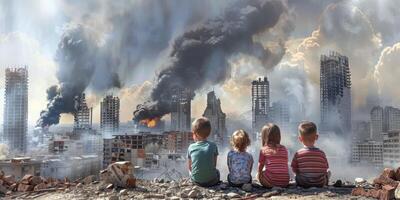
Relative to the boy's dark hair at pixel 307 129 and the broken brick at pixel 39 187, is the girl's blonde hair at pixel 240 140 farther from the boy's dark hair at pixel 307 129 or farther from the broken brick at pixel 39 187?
the broken brick at pixel 39 187

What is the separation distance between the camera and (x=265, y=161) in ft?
29.5

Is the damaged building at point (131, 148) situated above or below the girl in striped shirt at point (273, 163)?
below

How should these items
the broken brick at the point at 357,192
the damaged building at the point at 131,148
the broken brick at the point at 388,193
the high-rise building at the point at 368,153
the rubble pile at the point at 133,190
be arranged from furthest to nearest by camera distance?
the high-rise building at the point at 368,153 → the damaged building at the point at 131,148 → the rubble pile at the point at 133,190 → the broken brick at the point at 357,192 → the broken brick at the point at 388,193

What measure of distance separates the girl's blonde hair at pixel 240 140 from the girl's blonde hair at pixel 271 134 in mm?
333

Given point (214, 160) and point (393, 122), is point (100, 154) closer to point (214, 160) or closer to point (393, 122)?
point (393, 122)

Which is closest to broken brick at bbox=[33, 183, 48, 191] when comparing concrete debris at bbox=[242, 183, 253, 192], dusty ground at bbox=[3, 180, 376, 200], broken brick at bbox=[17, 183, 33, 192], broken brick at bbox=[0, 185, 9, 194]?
broken brick at bbox=[17, 183, 33, 192]

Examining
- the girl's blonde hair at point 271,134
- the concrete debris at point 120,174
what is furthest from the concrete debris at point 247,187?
the concrete debris at point 120,174

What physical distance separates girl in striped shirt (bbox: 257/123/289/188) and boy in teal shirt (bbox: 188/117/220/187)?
851mm

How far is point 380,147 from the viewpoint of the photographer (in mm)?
110750

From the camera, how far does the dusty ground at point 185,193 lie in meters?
8.13

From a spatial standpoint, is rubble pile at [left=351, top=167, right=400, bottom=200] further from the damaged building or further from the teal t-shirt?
the damaged building

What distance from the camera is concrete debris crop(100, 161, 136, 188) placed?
894 centimetres

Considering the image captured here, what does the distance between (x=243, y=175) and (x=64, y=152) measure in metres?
106

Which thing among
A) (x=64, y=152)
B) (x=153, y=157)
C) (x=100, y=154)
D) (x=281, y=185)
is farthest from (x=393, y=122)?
(x=281, y=185)
